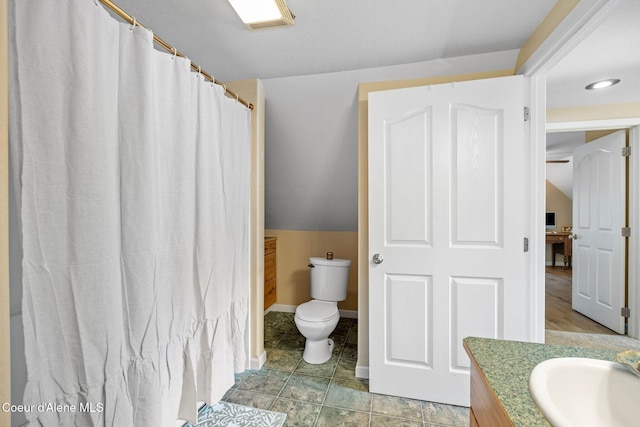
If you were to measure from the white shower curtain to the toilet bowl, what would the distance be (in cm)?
72

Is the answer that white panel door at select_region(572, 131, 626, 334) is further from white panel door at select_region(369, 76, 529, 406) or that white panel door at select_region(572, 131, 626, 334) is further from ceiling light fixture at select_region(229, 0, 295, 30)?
ceiling light fixture at select_region(229, 0, 295, 30)

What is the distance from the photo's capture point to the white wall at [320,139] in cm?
182

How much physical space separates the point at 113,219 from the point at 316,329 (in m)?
1.63

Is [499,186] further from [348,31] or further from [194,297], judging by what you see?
[194,297]

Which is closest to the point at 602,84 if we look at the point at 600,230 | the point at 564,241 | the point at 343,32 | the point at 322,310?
the point at 600,230

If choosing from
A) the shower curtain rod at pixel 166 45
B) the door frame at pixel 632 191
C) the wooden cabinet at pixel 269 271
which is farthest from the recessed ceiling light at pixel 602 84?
the wooden cabinet at pixel 269 271

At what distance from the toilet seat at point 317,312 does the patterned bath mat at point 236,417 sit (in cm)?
66

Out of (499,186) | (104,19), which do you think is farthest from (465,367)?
(104,19)

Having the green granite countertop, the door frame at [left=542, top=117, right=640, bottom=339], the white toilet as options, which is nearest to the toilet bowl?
the white toilet

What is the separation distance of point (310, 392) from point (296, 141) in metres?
1.95

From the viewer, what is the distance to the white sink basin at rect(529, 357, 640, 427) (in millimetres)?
630

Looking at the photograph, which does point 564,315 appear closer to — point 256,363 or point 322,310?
point 322,310

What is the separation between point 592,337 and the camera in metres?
2.55

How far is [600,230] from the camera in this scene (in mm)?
2781
